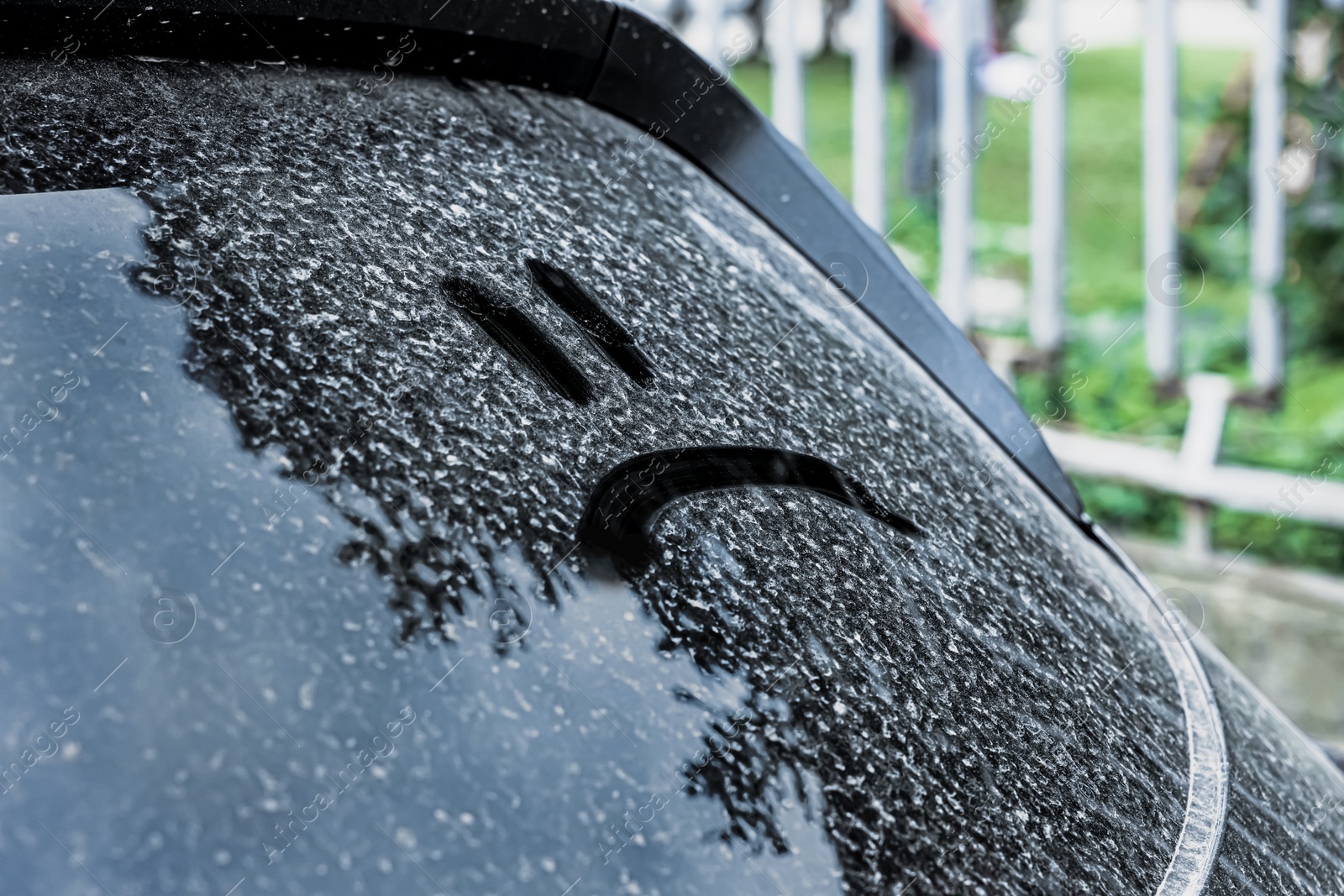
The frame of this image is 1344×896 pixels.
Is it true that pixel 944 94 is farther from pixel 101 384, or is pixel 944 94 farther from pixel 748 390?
pixel 101 384

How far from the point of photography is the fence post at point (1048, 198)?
4.74 metres

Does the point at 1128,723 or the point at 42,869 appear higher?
the point at 1128,723

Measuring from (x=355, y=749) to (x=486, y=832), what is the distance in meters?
0.08

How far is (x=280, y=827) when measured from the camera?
0.60m

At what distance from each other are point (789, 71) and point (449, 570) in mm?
5432

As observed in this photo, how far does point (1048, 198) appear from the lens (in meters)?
4.95

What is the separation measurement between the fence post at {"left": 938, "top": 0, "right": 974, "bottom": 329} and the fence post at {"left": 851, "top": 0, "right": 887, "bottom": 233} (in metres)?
0.28

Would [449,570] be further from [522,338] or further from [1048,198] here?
[1048,198]

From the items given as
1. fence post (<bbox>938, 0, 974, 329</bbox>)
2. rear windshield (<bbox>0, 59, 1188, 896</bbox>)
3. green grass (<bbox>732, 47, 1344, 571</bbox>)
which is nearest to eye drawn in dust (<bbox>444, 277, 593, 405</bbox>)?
rear windshield (<bbox>0, 59, 1188, 896</bbox>)

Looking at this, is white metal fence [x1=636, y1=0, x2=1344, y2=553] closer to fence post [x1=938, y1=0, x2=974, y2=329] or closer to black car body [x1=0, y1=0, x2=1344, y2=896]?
fence post [x1=938, y1=0, x2=974, y2=329]

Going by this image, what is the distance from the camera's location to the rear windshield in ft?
1.99

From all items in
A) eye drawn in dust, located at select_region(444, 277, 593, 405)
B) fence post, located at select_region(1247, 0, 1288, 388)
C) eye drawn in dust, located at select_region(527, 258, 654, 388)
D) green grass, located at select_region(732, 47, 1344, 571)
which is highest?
fence post, located at select_region(1247, 0, 1288, 388)

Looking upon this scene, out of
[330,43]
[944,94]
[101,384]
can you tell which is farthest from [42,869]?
[944,94]

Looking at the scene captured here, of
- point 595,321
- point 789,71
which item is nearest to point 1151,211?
point 789,71
